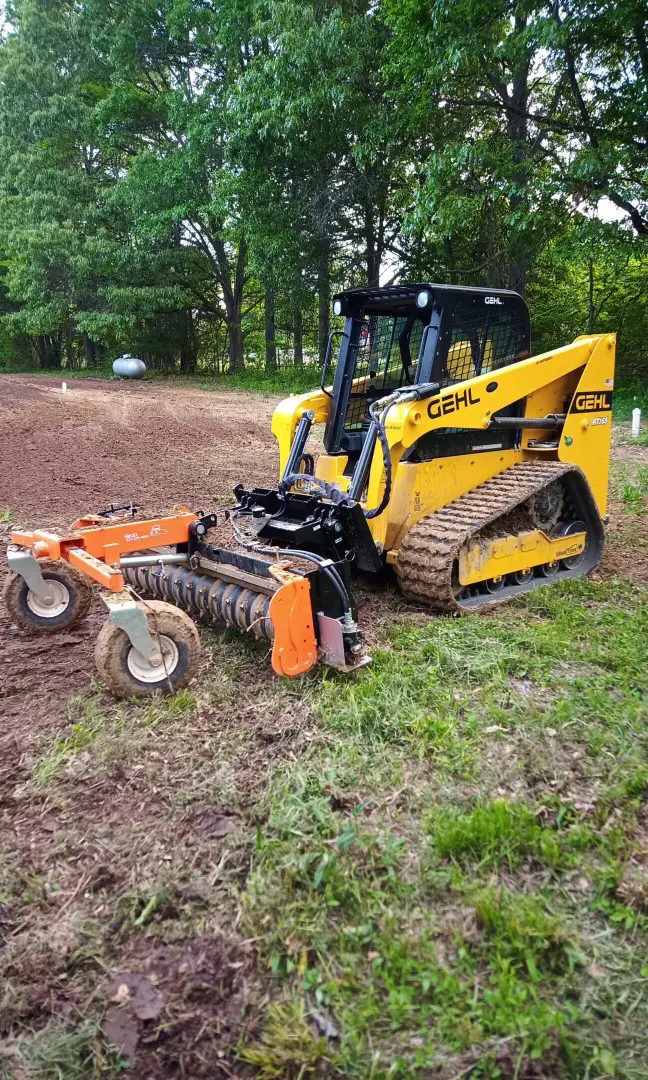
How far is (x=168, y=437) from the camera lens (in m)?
12.5

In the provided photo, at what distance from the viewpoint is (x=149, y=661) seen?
3.75 metres

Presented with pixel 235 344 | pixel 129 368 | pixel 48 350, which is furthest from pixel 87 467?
pixel 48 350

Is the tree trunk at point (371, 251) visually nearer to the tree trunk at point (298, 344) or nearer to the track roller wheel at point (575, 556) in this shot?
the tree trunk at point (298, 344)

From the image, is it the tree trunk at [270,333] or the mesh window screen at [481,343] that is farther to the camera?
the tree trunk at [270,333]

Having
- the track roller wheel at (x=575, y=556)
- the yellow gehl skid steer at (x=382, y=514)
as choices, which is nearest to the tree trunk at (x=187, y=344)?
the yellow gehl skid steer at (x=382, y=514)

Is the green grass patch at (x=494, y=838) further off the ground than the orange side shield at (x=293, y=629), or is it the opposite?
the orange side shield at (x=293, y=629)

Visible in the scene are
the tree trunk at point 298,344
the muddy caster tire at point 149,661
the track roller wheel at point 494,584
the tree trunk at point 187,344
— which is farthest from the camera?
the tree trunk at point 187,344

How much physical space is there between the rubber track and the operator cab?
14.4 inches

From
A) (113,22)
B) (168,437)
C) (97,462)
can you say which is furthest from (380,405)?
(113,22)

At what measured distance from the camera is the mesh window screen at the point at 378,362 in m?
5.82

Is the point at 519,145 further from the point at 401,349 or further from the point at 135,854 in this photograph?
the point at 135,854

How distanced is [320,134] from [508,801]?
1628 cm

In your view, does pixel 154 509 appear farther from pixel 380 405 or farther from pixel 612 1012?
pixel 612 1012

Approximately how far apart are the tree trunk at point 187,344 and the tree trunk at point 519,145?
1646 centimetres
